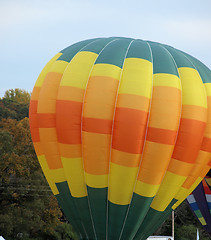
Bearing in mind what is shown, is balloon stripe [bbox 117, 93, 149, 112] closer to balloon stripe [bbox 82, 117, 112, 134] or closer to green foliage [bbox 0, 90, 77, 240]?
balloon stripe [bbox 82, 117, 112, 134]

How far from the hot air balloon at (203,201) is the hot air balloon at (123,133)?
3882 millimetres

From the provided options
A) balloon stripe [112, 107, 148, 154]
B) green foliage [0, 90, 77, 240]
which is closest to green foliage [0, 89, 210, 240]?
green foliage [0, 90, 77, 240]

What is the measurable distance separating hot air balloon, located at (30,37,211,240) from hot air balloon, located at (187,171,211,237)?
12.7 feet

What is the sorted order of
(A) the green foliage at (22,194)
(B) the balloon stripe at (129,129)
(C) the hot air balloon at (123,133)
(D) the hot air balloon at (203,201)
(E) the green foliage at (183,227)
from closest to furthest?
(B) the balloon stripe at (129,129)
(C) the hot air balloon at (123,133)
(D) the hot air balloon at (203,201)
(A) the green foliage at (22,194)
(E) the green foliage at (183,227)

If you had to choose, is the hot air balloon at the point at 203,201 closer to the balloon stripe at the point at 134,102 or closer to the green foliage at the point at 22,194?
the balloon stripe at the point at 134,102

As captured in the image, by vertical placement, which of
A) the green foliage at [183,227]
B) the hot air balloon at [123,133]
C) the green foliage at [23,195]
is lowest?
the green foliage at [183,227]

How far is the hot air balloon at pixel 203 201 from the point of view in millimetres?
11688

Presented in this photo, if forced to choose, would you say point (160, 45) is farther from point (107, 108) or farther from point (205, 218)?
point (205, 218)

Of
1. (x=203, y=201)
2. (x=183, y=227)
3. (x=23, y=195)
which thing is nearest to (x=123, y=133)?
(x=203, y=201)

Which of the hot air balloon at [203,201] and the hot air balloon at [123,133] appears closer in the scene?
the hot air balloon at [123,133]

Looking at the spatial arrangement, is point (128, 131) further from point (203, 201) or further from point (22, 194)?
point (22, 194)

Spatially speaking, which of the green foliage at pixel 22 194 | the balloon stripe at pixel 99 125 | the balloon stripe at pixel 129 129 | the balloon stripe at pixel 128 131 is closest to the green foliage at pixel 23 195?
the green foliage at pixel 22 194

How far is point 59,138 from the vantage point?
7.51m

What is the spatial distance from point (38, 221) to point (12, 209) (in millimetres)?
1346
